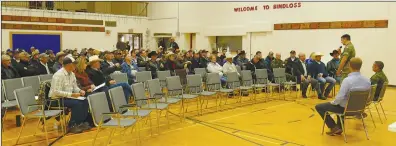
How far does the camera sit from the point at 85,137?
4980 millimetres

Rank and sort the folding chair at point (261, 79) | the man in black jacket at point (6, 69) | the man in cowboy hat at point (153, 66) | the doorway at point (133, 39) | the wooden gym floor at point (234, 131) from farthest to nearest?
the doorway at point (133, 39), the man in cowboy hat at point (153, 66), the folding chair at point (261, 79), the man in black jacket at point (6, 69), the wooden gym floor at point (234, 131)

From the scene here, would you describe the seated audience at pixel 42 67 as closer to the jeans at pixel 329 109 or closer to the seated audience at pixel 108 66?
the seated audience at pixel 108 66

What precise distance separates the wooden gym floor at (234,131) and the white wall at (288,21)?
514 centimetres

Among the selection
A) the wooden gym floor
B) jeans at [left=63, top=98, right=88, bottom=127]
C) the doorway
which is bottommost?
the wooden gym floor

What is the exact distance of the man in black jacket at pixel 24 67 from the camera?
7168mm

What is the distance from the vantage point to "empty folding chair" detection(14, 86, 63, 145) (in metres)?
4.52

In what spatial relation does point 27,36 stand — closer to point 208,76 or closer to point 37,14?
point 37,14

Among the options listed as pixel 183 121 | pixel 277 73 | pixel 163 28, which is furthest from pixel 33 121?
pixel 163 28

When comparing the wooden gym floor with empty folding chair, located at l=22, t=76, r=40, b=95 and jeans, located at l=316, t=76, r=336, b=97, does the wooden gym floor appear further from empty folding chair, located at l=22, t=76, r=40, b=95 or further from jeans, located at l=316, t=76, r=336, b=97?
jeans, located at l=316, t=76, r=336, b=97

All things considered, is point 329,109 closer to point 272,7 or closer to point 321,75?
point 321,75

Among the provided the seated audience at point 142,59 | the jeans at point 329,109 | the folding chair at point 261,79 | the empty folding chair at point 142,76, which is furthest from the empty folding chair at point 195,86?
the seated audience at point 142,59

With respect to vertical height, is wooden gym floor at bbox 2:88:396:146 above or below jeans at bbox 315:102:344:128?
below

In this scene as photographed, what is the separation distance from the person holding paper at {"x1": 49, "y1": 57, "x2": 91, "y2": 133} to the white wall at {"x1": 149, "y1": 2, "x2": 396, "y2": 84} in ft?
31.6

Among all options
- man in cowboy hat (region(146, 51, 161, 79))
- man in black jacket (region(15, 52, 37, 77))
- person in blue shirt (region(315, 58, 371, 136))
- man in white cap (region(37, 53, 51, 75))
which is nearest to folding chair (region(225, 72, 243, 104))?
man in cowboy hat (region(146, 51, 161, 79))
